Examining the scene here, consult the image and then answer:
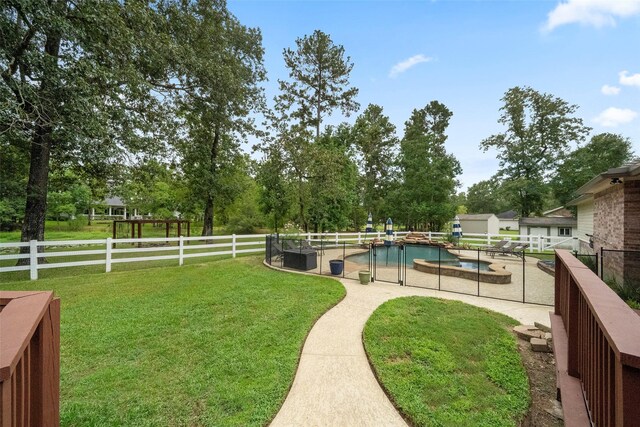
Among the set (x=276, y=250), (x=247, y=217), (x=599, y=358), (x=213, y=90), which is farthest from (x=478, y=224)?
(x=599, y=358)

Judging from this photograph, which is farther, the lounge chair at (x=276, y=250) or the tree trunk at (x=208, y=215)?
the tree trunk at (x=208, y=215)

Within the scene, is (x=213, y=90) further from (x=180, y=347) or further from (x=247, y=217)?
(x=247, y=217)

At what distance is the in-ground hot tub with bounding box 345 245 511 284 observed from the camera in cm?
909

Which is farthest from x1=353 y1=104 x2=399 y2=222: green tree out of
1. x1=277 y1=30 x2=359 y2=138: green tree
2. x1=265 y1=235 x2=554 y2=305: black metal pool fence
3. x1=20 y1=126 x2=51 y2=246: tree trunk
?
x1=20 y1=126 x2=51 y2=246: tree trunk

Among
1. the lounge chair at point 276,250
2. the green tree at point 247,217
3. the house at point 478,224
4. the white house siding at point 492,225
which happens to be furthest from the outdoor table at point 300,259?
the white house siding at point 492,225

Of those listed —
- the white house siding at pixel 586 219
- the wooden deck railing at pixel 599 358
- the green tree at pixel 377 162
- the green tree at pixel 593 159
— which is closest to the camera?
the wooden deck railing at pixel 599 358

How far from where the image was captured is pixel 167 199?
28484 millimetres

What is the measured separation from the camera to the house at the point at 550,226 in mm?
20828

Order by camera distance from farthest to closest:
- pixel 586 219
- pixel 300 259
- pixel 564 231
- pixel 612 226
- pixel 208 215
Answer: pixel 564 231 < pixel 208 215 < pixel 586 219 < pixel 300 259 < pixel 612 226

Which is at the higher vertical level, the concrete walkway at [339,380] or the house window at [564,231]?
the house window at [564,231]

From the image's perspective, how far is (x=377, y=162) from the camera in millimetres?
35500

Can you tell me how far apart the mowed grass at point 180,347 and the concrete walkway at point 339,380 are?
0.18 metres

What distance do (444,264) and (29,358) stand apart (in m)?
13.1

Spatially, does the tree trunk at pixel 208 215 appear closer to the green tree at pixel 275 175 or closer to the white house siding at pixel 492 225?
the green tree at pixel 275 175
